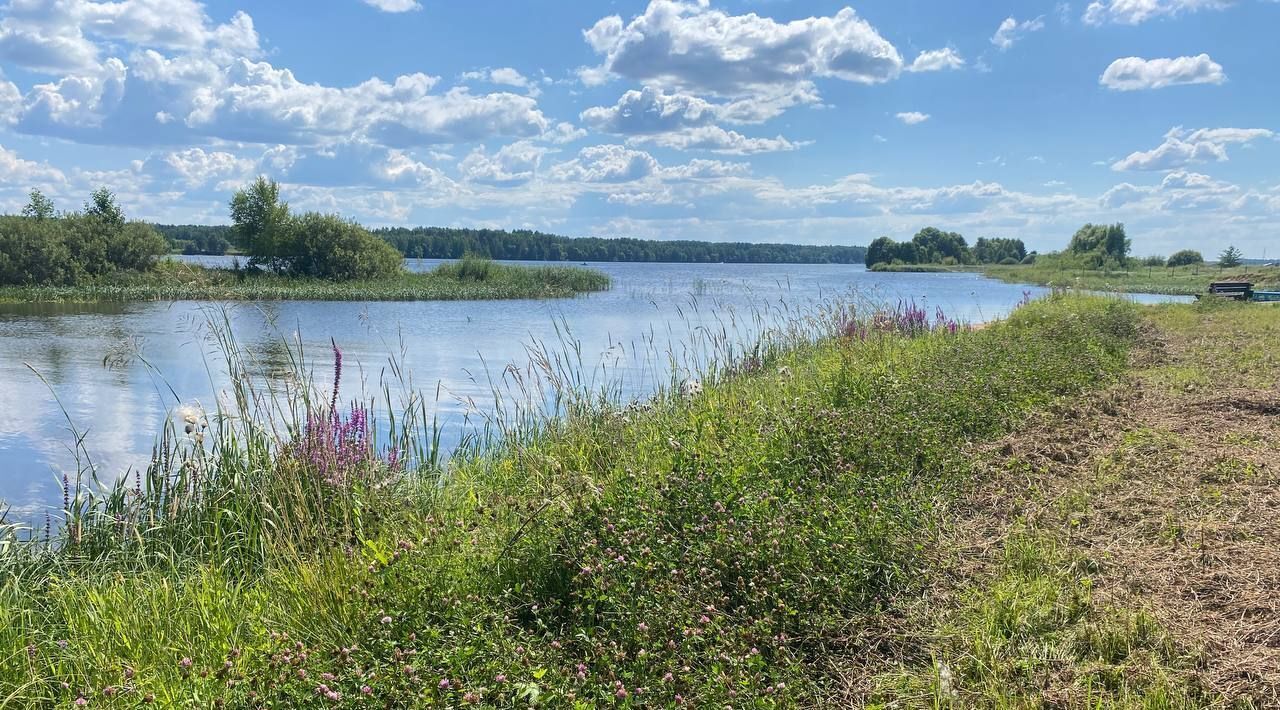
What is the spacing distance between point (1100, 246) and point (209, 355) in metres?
85.5

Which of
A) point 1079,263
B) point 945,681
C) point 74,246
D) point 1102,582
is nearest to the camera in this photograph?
point 945,681

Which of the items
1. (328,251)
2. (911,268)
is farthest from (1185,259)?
(328,251)

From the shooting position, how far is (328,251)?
49.8 m

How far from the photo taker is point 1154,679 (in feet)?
9.59

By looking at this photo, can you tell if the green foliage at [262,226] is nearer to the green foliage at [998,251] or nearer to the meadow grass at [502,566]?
the meadow grass at [502,566]

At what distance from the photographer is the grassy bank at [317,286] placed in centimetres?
3759

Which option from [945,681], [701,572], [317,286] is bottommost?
[945,681]

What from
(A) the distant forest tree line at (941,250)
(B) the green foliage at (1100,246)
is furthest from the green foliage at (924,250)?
(B) the green foliage at (1100,246)

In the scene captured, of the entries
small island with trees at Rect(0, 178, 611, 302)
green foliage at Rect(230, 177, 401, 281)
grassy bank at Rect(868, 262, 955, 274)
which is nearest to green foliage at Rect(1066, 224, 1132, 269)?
Answer: grassy bank at Rect(868, 262, 955, 274)

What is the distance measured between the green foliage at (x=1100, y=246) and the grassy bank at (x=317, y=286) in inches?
1757

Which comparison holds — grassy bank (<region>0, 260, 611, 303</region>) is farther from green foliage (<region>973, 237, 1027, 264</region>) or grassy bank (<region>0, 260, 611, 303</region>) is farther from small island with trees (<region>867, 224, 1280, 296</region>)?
green foliage (<region>973, 237, 1027, 264</region>)

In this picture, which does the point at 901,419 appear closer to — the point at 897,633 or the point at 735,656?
the point at 897,633

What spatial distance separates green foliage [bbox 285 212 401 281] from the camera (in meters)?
49.7

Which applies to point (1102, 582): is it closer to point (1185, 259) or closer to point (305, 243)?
point (305, 243)
